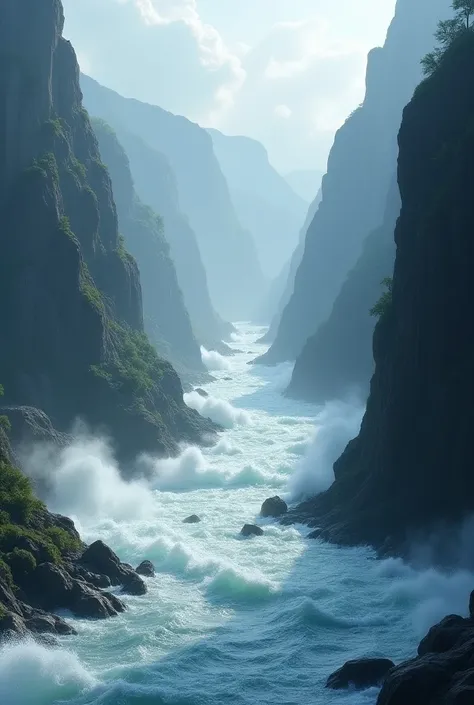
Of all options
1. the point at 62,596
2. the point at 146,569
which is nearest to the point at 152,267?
the point at 146,569

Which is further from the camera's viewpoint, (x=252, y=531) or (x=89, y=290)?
(x=89, y=290)

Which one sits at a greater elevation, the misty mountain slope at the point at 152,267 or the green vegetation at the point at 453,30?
the misty mountain slope at the point at 152,267

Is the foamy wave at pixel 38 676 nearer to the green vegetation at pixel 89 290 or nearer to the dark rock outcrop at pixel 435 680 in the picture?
the dark rock outcrop at pixel 435 680

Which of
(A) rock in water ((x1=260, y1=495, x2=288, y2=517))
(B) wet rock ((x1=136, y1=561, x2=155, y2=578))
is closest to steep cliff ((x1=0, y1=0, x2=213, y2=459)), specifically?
(A) rock in water ((x1=260, y1=495, x2=288, y2=517))

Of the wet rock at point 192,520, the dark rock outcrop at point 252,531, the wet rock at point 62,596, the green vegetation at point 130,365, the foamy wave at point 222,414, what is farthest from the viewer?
the foamy wave at point 222,414

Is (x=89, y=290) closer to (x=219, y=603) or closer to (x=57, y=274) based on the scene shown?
(x=57, y=274)

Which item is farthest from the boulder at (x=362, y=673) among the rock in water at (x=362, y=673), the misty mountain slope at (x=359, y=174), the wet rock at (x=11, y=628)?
the misty mountain slope at (x=359, y=174)
